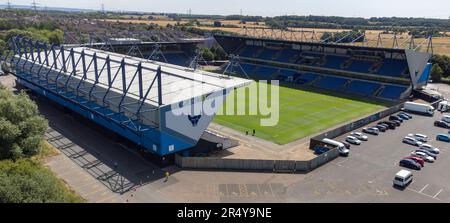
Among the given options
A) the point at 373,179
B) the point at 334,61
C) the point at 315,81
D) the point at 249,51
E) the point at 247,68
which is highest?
the point at 249,51

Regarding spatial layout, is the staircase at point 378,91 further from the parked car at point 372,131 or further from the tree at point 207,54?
the tree at point 207,54

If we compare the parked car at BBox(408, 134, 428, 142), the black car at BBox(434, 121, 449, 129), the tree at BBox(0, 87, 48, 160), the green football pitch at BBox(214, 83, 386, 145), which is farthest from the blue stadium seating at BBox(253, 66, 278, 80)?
the tree at BBox(0, 87, 48, 160)

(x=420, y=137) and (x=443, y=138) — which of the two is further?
(x=443, y=138)

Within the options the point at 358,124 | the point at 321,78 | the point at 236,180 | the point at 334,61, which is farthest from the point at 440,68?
the point at 236,180

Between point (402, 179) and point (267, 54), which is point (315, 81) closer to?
point (267, 54)

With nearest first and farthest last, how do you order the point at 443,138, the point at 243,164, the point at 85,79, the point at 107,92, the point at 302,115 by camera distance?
the point at 243,164
the point at 107,92
the point at 443,138
the point at 85,79
the point at 302,115

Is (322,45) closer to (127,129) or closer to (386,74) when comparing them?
(386,74)

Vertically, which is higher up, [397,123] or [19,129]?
[19,129]

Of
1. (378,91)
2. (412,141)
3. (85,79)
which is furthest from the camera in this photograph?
(378,91)
